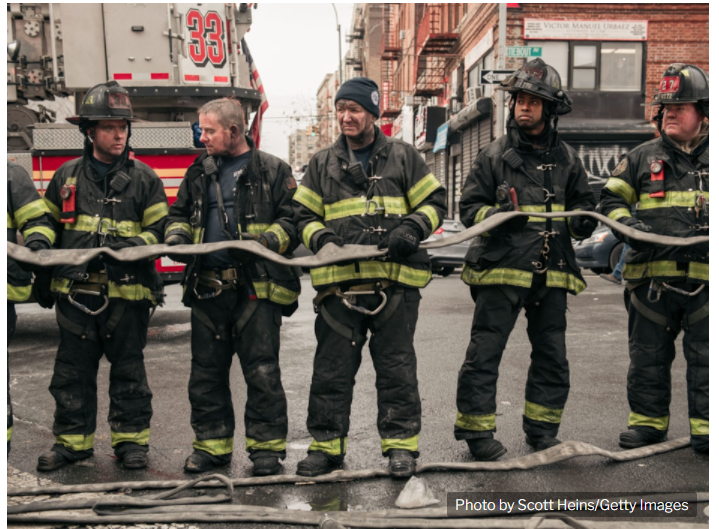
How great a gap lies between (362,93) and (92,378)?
2301 mm

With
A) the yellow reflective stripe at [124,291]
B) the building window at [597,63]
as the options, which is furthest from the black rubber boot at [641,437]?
the building window at [597,63]

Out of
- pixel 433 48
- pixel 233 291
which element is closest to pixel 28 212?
pixel 233 291

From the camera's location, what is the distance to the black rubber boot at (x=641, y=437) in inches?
186

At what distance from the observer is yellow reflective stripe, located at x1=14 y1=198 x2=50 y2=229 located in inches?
175

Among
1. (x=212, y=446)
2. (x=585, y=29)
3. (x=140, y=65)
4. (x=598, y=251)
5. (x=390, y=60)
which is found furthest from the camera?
(x=390, y=60)

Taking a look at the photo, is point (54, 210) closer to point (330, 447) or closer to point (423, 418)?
point (330, 447)

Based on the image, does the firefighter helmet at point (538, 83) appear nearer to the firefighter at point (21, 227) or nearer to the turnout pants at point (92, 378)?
the turnout pants at point (92, 378)

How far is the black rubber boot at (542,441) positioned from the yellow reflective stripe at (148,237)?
2.54 m

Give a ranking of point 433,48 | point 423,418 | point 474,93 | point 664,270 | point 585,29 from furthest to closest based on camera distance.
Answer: point 433,48 → point 474,93 → point 585,29 → point 423,418 → point 664,270

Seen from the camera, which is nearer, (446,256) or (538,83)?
(538,83)

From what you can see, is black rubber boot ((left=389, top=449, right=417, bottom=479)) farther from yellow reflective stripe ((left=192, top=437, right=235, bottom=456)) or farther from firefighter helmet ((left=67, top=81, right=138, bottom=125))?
firefighter helmet ((left=67, top=81, right=138, bottom=125))

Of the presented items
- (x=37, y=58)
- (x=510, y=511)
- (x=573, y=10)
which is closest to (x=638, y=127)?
(x=573, y=10)

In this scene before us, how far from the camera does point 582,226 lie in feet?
15.3

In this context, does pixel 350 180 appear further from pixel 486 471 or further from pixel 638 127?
pixel 638 127
